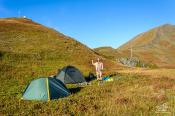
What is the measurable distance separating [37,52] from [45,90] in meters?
36.7

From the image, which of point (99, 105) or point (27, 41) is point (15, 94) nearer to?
point (99, 105)

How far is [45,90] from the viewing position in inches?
830

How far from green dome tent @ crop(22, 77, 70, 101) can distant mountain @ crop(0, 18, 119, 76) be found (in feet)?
61.0

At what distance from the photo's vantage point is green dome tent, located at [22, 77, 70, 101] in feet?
68.5

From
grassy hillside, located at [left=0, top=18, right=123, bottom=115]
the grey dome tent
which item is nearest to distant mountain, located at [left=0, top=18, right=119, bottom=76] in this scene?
grassy hillside, located at [left=0, top=18, right=123, bottom=115]

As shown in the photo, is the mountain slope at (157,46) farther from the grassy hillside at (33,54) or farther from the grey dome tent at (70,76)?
the grey dome tent at (70,76)

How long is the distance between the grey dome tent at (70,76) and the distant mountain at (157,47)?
82.5 meters

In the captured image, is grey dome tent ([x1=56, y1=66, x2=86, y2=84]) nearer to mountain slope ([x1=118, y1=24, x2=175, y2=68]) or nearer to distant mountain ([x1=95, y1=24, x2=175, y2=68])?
distant mountain ([x1=95, y1=24, x2=175, y2=68])

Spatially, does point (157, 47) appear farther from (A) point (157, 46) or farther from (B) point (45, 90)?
(B) point (45, 90)

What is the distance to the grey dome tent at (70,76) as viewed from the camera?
106 ft

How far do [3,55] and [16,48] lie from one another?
358 inches

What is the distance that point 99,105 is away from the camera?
17406mm

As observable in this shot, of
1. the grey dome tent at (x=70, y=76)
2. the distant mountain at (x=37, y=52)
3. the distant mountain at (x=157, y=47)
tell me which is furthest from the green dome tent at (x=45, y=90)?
the distant mountain at (x=157, y=47)

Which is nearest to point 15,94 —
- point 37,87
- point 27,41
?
point 37,87
